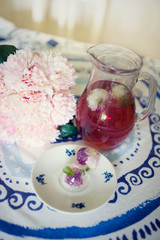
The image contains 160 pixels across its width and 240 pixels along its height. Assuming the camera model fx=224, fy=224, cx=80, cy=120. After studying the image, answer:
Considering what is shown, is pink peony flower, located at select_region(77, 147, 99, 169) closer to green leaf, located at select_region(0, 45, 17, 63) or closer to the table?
the table

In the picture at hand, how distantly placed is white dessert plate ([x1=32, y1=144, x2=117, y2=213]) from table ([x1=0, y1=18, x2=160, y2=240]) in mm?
26

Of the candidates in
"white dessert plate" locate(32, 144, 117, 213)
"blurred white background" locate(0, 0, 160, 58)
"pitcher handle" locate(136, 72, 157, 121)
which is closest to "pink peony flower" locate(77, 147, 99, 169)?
"white dessert plate" locate(32, 144, 117, 213)

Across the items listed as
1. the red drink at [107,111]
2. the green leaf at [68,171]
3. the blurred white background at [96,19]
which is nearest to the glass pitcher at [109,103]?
the red drink at [107,111]

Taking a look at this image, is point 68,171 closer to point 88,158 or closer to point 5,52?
point 88,158

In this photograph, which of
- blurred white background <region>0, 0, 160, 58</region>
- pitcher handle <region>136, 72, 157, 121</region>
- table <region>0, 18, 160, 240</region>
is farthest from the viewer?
blurred white background <region>0, 0, 160, 58</region>

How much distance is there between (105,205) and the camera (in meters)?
0.40

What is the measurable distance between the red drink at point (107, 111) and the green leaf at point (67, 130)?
49mm

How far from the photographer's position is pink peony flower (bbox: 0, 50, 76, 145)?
40cm

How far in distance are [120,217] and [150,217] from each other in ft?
0.18

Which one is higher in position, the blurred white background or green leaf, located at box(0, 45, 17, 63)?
green leaf, located at box(0, 45, 17, 63)

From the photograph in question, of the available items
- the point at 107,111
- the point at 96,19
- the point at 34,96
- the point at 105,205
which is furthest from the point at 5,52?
the point at 96,19

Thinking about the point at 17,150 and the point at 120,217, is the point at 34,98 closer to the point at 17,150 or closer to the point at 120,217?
the point at 17,150

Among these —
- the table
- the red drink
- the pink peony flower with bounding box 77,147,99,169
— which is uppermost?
the red drink

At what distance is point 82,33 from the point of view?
1.29 meters
